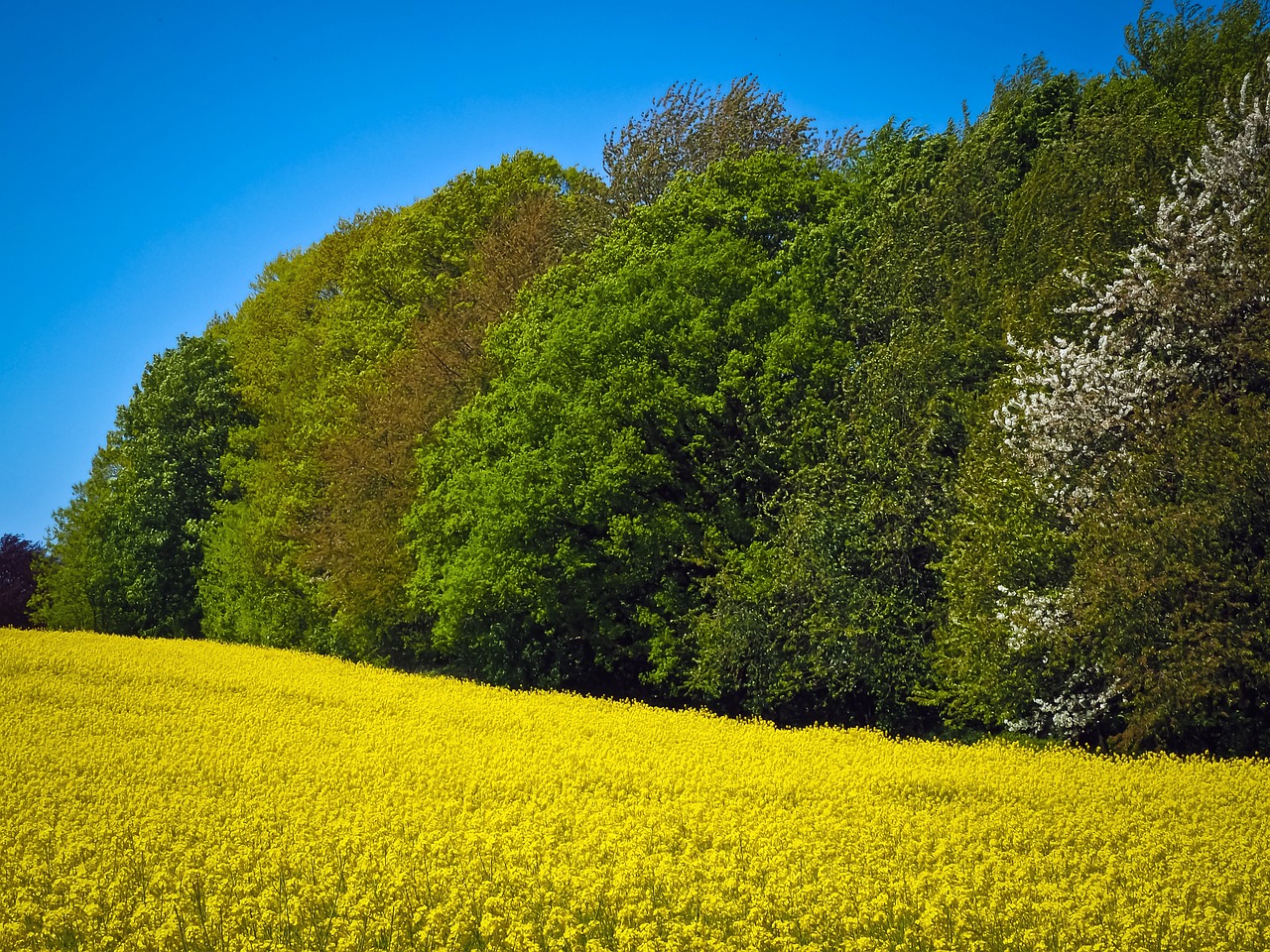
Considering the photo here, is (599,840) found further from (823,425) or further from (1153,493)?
(823,425)

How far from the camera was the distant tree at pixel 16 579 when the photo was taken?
62875 mm

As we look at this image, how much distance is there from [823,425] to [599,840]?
16595mm

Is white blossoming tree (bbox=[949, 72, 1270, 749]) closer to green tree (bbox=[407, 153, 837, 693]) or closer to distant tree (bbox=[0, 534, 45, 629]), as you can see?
green tree (bbox=[407, 153, 837, 693])

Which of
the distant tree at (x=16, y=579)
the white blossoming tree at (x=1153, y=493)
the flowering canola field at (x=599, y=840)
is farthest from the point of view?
the distant tree at (x=16, y=579)

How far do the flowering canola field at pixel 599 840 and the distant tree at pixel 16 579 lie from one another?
161ft

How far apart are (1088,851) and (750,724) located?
11.1 m

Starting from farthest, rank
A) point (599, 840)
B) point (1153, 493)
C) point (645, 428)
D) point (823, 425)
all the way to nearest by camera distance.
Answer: point (645, 428)
point (823, 425)
point (1153, 493)
point (599, 840)

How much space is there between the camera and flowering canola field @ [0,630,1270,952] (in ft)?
29.0

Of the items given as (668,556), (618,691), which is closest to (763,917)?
(668,556)

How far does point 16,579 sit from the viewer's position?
211 ft

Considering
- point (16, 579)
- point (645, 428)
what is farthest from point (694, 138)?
point (16, 579)

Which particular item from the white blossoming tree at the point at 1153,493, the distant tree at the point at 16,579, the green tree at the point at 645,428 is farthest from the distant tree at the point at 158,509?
the white blossoming tree at the point at 1153,493

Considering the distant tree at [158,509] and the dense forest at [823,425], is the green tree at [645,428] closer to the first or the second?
the dense forest at [823,425]

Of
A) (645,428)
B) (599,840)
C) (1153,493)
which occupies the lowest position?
(599,840)
